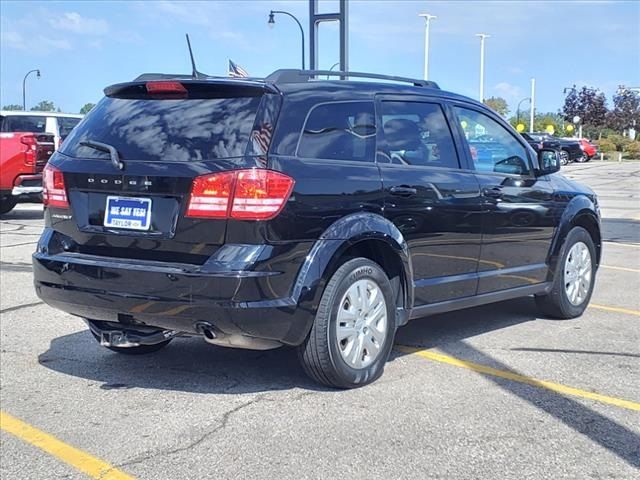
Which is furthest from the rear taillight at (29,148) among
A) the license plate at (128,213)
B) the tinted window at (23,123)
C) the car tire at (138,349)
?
the license plate at (128,213)

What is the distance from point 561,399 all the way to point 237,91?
248 cm

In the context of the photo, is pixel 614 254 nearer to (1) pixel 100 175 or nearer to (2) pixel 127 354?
(2) pixel 127 354

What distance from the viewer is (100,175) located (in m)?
4.46

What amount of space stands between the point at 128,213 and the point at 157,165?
0.31 metres

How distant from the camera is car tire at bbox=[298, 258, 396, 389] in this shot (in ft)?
14.5

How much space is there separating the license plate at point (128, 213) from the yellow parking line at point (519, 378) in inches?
85.1

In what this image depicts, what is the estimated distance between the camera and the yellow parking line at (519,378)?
14.7 ft

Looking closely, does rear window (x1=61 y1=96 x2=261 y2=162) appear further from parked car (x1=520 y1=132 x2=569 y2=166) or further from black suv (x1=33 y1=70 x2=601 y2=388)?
parked car (x1=520 y1=132 x2=569 y2=166)

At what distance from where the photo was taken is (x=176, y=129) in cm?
442

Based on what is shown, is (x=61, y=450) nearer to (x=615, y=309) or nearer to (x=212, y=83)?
(x=212, y=83)

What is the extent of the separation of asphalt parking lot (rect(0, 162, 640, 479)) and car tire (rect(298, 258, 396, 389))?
13 centimetres

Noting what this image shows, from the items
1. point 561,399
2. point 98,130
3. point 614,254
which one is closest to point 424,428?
point 561,399

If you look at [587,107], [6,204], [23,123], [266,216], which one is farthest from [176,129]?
[587,107]

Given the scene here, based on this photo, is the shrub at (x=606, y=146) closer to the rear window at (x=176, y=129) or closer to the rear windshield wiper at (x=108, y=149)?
the rear window at (x=176, y=129)
